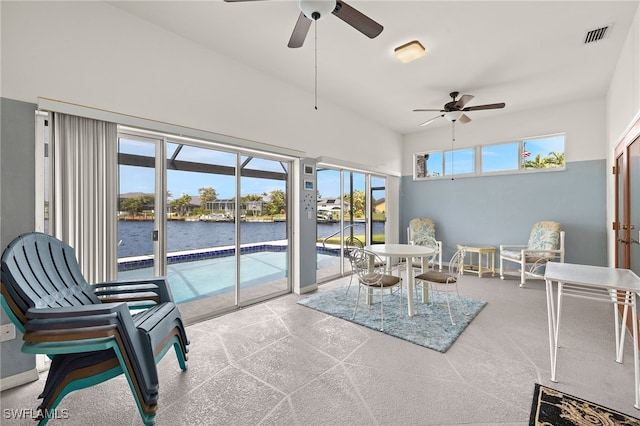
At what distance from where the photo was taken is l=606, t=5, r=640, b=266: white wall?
254 cm

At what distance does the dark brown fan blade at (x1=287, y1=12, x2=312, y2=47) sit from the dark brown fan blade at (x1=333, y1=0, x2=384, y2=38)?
8.9 inches

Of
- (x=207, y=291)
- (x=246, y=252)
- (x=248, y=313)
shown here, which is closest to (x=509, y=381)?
(x=248, y=313)

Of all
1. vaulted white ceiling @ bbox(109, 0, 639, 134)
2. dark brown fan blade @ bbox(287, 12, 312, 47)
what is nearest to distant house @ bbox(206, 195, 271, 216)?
vaulted white ceiling @ bbox(109, 0, 639, 134)

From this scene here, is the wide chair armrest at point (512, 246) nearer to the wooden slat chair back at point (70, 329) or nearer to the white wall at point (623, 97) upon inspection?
the white wall at point (623, 97)

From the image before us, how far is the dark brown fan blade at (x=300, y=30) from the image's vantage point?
2.03 m

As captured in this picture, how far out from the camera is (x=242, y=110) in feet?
11.2

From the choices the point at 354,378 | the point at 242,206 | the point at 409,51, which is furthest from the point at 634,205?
the point at 242,206

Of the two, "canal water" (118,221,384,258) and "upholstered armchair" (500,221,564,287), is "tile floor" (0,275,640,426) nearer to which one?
"canal water" (118,221,384,258)

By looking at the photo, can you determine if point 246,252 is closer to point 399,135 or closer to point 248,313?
point 248,313

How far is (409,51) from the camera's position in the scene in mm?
2969

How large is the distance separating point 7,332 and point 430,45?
462 cm

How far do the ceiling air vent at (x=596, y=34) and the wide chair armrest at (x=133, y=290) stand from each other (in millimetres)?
4822

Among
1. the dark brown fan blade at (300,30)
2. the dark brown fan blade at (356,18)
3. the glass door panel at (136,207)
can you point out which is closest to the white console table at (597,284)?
the dark brown fan blade at (356,18)

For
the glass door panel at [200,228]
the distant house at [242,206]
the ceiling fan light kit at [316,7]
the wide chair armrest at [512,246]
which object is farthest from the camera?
the wide chair armrest at [512,246]
